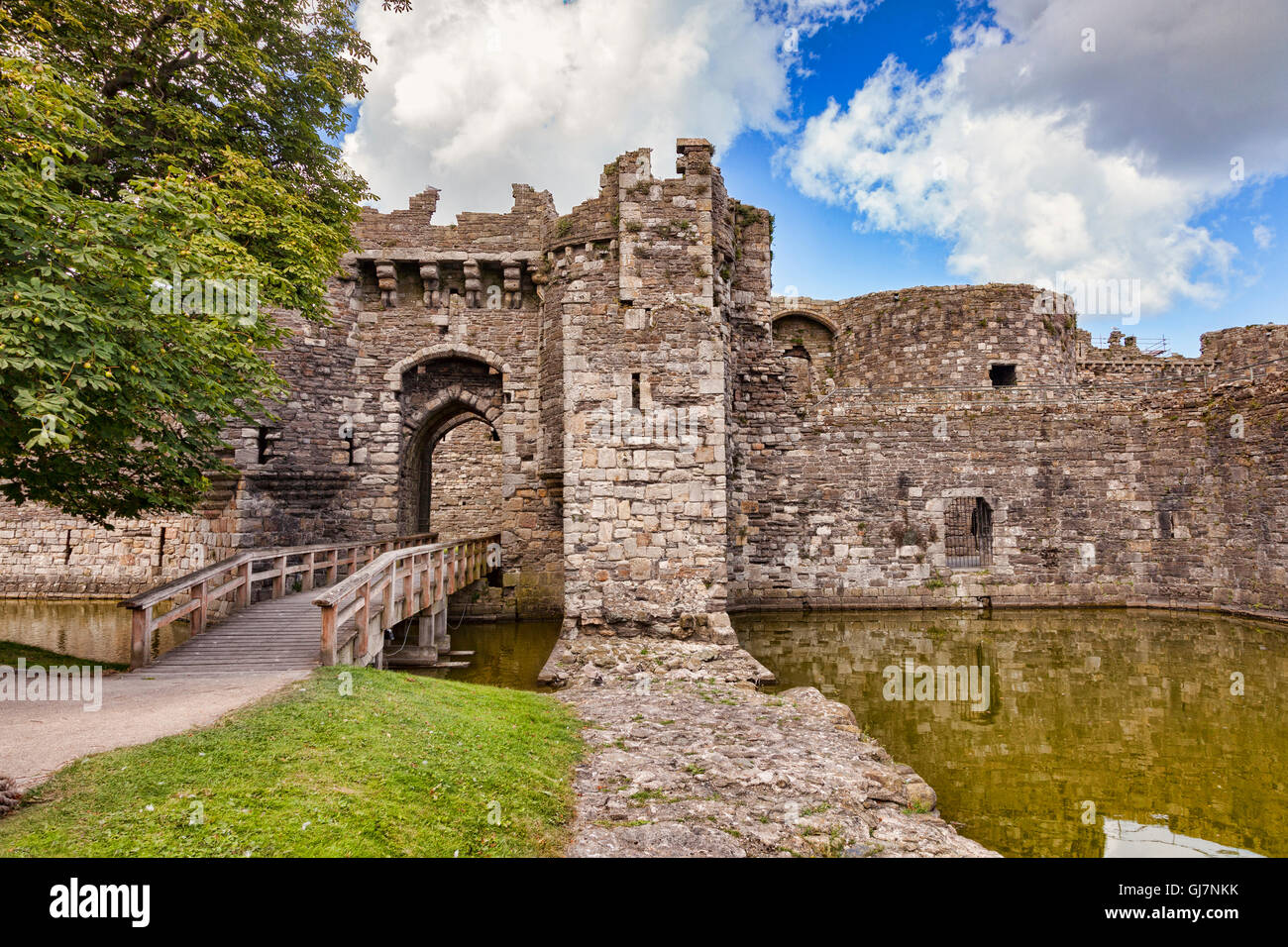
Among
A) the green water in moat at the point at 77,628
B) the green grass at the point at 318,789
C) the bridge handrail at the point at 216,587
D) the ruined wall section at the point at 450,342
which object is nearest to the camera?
the green grass at the point at 318,789

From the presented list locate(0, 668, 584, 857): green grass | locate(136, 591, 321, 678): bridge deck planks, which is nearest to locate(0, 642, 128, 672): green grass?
locate(136, 591, 321, 678): bridge deck planks

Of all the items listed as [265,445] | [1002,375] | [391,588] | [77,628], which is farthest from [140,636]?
[1002,375]

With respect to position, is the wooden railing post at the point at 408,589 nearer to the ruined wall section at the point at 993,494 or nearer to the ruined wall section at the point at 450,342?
the ruined wall section at the point at 450,342

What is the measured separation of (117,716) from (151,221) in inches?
170

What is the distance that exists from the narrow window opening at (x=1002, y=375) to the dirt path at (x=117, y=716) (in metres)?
17.9

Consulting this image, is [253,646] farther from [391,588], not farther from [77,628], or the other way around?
[77,628]

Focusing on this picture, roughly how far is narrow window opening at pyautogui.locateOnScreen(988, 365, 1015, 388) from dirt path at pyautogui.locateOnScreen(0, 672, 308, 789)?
17.9 meters

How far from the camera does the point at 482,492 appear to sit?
23016 millimetres

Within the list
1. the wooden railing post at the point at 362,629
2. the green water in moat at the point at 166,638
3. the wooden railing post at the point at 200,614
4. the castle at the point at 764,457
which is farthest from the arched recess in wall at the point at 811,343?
the wooden railing post at the point at 200,614

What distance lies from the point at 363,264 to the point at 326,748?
1241 centimetres

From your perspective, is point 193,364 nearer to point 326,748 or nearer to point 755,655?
point 326,748

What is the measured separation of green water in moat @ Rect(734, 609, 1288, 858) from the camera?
17.0 ft

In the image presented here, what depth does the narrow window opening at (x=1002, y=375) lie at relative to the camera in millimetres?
17766
